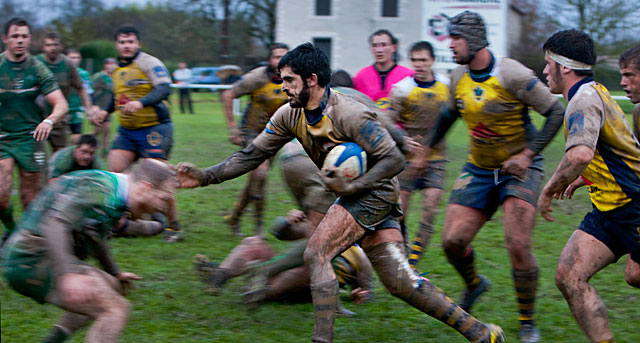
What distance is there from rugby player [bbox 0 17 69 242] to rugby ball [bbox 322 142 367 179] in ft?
11.4

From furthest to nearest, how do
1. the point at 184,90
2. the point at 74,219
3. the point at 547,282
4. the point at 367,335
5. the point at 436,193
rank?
the point at 184,90 < the point at 436,193 < the point at 547,282 < the point at 367,335 < the point at 74,219

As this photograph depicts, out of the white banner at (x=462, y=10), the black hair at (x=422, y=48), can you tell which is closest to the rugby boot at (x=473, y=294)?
the black hair at (x=422, y=48)

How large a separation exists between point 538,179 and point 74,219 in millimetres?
3022

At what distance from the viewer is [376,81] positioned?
7262mm

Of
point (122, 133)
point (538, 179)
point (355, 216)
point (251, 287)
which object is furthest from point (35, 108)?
point (538, 179)

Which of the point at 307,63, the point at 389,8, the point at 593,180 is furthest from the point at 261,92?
the point at 389,8

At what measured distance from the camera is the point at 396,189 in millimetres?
4215

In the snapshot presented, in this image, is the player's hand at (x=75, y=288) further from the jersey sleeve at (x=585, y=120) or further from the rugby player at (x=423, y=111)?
the rugby player at (x=423, y=111)

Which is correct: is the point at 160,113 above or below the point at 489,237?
above

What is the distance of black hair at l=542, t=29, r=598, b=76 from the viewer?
13.2 feet

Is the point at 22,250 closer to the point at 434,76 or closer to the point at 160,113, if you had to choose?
the point at 160,113

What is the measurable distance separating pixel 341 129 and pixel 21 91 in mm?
3870

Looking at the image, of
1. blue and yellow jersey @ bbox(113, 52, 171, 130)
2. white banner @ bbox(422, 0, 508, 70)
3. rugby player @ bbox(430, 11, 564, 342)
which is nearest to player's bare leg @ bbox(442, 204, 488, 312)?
rugby player @ bbox(430, 11, 564, 342)

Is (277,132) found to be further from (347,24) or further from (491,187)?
(347,24)
